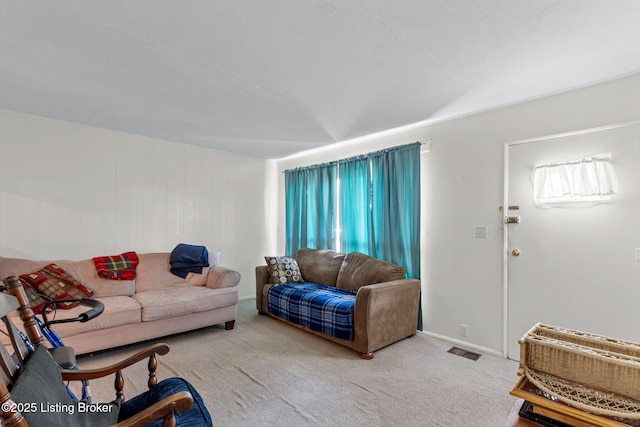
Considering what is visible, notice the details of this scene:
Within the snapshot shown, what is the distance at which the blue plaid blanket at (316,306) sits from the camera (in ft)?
9.96

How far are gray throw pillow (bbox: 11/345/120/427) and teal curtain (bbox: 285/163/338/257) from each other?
11.4 ft

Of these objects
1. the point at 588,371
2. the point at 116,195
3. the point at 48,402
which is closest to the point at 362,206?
the point at 116,195

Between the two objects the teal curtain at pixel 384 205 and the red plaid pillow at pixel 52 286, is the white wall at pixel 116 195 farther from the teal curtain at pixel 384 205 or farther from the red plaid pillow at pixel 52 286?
the teal curtain at pixel 384 205

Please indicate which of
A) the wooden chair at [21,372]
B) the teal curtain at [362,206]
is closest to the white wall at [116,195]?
the teal curtain at [362,206]

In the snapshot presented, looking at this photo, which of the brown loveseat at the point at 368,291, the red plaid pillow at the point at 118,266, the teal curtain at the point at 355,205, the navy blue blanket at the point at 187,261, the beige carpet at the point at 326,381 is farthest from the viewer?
the teal curtain at the point at 355,205

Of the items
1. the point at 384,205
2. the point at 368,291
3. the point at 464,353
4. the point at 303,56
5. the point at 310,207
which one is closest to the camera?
the point at 303,56

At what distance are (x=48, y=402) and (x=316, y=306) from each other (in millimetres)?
2419

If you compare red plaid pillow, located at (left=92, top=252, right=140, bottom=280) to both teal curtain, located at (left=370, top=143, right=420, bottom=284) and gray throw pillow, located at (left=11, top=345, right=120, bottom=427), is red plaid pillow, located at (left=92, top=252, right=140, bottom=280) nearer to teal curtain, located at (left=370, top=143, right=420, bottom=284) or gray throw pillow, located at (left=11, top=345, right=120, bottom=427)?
gray throw pillow, located at (left=11, top=345, right=120, bottom=427)

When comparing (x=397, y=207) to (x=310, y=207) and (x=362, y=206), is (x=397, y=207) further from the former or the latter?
(x=310, y=207)

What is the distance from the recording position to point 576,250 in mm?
2561

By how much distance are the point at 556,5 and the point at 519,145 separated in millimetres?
1523

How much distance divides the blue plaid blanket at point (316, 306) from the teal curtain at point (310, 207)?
90 centimetres

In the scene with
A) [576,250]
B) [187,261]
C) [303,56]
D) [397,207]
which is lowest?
[187,261]

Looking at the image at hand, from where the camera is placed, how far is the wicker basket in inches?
35.1
